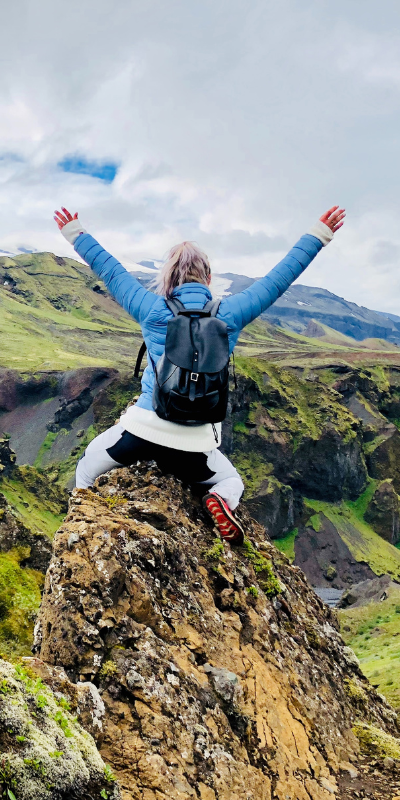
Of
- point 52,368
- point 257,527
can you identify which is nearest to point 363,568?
point 52,368

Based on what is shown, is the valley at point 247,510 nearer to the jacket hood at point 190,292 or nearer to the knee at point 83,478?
the knee at point 83,478

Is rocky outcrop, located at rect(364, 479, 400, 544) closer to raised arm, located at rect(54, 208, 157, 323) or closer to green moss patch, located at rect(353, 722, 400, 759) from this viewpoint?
green moss patch, located at rect(353, 722, 400, 759)

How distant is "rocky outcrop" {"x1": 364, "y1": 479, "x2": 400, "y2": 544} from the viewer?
120 m

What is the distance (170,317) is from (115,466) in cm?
230

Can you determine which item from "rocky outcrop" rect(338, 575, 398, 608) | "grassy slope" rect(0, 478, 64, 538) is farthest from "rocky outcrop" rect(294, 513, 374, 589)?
"grassy slope" rect(0, 478, 64, 538)

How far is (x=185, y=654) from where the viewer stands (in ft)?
17.1

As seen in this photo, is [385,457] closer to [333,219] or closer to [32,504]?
[32,504]

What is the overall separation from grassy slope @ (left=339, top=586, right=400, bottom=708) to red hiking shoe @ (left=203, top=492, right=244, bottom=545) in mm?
12654

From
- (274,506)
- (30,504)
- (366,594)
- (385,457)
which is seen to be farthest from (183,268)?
(385,457)

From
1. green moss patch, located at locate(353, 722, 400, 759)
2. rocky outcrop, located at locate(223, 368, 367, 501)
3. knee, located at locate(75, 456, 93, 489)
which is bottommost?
green moss patch, located at locate(353, 722, 400, 759)

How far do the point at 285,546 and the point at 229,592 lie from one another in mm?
105685

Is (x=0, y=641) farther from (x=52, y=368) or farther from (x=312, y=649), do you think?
(x=52, y=368)

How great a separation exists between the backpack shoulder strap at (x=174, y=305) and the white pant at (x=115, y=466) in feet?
5.66

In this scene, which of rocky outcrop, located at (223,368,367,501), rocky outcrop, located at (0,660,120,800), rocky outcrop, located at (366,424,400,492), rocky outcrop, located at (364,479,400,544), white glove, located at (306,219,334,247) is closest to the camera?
rocky outcrop, located at (0,660,120,800)
